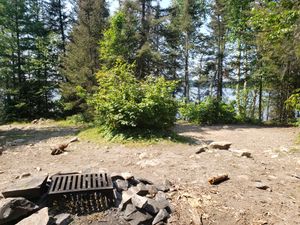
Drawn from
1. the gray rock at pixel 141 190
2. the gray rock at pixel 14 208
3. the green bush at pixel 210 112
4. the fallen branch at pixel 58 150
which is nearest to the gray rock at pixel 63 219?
the gray rock at pixel 14 208

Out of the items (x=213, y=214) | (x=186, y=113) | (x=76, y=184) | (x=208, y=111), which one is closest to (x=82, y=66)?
(x=186, y=113)

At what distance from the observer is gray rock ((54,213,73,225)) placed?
8.53ft

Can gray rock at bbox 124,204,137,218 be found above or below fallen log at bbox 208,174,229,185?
below

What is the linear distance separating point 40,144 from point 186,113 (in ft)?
27.4

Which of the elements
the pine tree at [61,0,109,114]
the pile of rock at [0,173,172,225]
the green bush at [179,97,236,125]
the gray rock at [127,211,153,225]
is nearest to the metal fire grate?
the pile of rock at [0,173,172,225]

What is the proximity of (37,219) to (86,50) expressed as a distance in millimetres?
11081

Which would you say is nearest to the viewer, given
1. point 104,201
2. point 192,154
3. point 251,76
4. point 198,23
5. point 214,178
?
point 104,201

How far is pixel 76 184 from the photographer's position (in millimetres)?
3211

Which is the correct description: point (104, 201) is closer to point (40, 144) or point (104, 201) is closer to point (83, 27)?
point (40, 144)

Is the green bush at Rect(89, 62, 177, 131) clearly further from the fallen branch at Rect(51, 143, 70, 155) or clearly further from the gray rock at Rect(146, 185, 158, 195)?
the gray rock at Rect(146, 185, 158, 195)

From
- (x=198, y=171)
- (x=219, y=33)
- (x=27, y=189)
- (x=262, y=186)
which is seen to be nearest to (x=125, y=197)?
(x=27, y=189)

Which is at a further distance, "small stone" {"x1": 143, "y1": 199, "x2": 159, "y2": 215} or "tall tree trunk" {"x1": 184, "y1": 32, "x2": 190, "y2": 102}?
"tall tree trunk" {"x1": 184, "y1": 32, "x2": 190, "y2": 102}

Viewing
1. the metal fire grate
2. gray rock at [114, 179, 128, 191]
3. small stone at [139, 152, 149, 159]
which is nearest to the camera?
the metal fire grate

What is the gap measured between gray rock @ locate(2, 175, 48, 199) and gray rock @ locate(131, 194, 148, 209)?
1182 mm
